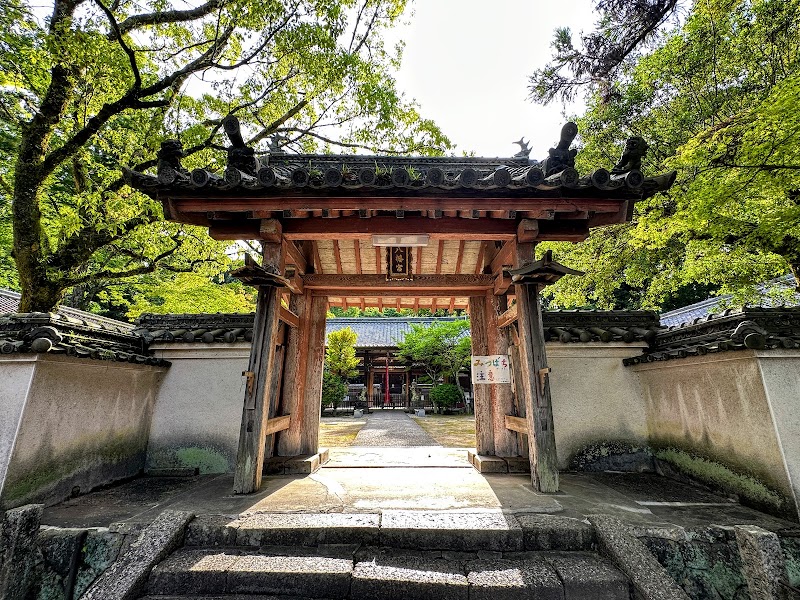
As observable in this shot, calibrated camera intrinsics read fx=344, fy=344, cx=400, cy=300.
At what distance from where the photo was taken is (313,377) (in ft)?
19.6

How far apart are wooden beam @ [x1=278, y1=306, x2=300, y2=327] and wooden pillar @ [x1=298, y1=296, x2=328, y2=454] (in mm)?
476

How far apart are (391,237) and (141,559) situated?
393cm

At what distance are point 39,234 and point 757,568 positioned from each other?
11.6m

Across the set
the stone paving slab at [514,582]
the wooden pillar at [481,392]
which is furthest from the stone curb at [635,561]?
the wooden pillar at [481,392]

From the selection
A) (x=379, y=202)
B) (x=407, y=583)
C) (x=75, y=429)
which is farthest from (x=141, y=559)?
(x=379, y=202)

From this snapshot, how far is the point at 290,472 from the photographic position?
16.5 ft

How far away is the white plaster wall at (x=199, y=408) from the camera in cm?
554

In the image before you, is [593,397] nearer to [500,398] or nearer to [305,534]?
[500,398]

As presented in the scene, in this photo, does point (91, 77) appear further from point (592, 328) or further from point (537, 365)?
point (592, 328)

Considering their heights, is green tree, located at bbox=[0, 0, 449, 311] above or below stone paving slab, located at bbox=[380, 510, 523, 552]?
above

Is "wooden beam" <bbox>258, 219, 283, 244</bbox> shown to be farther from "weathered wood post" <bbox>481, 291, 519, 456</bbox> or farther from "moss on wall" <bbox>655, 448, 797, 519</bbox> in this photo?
"moss on wall" <bbox>655, 448, 797, 519</bbox>

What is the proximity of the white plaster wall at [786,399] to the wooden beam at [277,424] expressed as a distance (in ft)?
18.5

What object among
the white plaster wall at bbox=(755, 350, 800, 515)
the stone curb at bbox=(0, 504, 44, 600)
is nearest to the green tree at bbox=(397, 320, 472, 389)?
the white plaster wall at bbox=(755, 350, 800, 515)

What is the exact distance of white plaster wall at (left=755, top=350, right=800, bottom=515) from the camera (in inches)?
136
